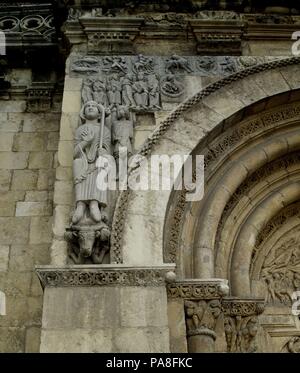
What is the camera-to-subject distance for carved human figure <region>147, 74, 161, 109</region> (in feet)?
28.1

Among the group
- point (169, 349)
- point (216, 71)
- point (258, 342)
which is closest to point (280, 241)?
point (258, 342)

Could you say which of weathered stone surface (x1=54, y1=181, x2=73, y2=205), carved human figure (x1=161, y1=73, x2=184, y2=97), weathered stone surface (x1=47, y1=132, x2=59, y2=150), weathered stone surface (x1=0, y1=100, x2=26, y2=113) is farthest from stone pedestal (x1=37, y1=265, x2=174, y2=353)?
weathered stone surface (x1=0, y1=100, x2=26, y2=113)

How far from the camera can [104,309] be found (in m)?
6.68

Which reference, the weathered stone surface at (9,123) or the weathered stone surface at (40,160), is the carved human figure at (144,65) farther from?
the weathered stone surface at (9,123)

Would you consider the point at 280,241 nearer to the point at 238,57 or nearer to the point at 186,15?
the point at 238,57

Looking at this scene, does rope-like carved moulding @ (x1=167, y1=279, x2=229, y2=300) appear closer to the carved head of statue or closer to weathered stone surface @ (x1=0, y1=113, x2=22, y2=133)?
the carved head of statue

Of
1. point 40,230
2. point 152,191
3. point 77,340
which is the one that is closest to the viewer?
point 77,340

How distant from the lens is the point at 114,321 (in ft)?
21.7

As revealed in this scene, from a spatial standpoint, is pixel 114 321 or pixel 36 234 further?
pixel 36 234

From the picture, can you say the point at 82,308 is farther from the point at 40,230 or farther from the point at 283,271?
the point at 283,271

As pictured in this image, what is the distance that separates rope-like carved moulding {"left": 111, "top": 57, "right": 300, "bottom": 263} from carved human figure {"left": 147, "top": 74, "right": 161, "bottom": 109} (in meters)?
0.32

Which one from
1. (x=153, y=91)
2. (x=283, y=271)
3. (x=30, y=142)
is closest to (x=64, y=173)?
(x=153, y=91)

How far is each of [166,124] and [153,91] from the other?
694 mm

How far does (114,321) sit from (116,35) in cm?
476
